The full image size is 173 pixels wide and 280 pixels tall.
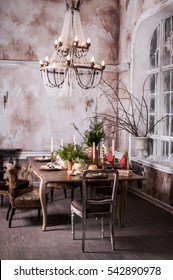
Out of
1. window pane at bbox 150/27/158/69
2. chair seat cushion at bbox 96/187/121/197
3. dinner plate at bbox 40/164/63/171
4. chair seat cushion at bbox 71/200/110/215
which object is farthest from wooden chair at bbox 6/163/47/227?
window pane at bbox 150/27/158/69

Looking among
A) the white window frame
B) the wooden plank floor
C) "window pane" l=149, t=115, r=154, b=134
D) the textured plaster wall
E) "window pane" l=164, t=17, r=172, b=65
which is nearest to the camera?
the wooden plank floor

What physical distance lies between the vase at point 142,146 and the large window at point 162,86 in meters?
0.23

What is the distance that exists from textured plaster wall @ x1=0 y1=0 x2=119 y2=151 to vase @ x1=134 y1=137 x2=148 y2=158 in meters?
1.66

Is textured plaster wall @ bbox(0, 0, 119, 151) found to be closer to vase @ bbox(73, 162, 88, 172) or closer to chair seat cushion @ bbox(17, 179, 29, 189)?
chair seat cushion @ bbox(17, 179, 29, 189)

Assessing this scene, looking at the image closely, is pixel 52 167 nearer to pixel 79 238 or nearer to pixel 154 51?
pixel 79 238

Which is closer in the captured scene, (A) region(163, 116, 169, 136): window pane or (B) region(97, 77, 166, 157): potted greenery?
(A) region(163, 116, 169, 136): window pane

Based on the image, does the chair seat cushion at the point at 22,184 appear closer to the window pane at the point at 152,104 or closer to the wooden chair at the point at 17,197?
the wooden chair at the point at 17,197

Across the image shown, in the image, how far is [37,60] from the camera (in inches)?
359

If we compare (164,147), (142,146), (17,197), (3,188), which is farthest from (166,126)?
(17,197)

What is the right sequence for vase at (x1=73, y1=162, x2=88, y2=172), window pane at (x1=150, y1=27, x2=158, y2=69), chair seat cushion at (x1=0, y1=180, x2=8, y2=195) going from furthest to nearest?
window pane at (x1=150, y1=27, x2=158, y2=69) → chair seat cushion at (x1=0, y1=180, x2=8, y2=195) → vase at (x1=73, y1=162, x2=88, y2=172)

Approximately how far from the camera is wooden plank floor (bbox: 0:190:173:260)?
15.9ft

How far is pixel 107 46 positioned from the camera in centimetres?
952

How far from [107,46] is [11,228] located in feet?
16.8
